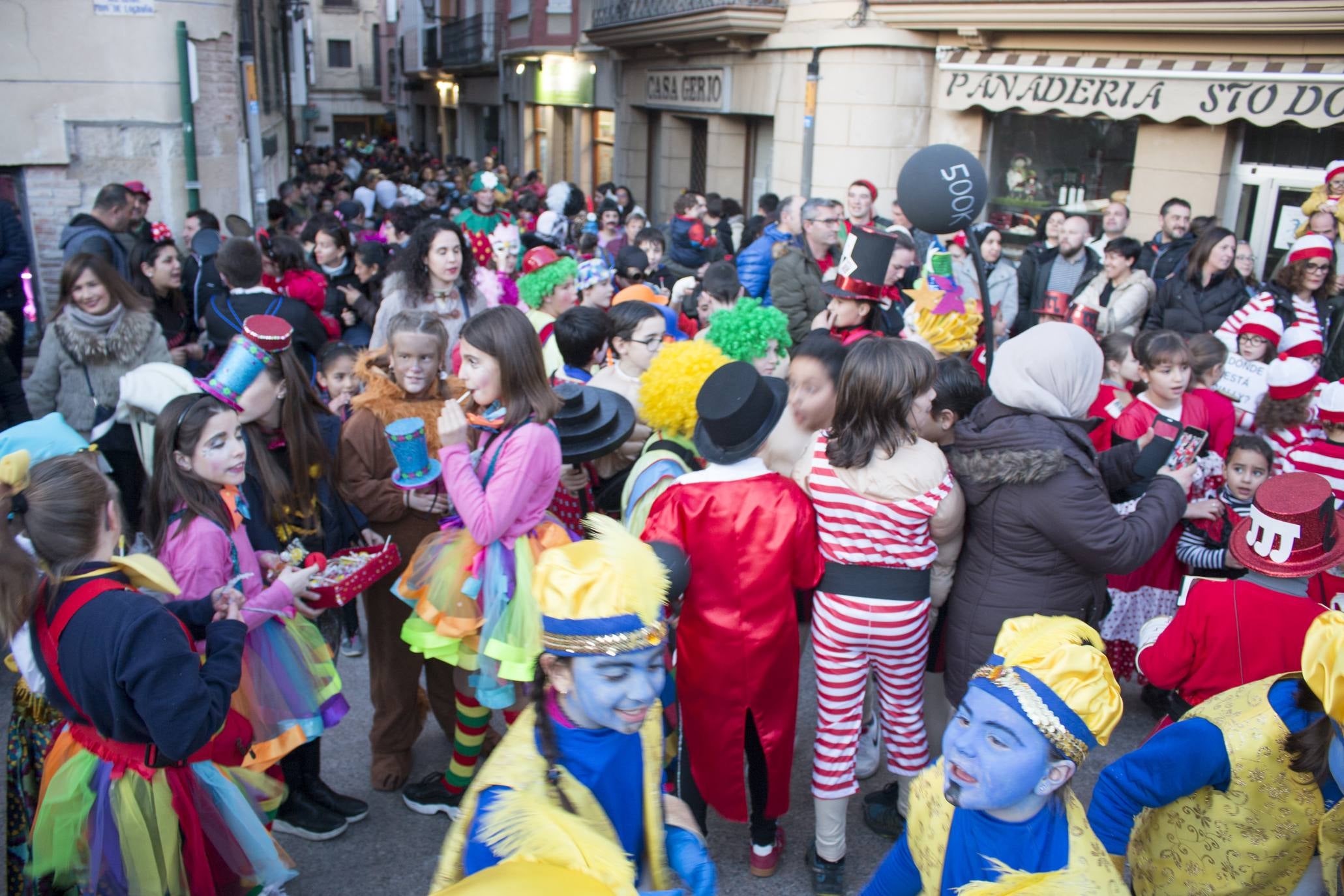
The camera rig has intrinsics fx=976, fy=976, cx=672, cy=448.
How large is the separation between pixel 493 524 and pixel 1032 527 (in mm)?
1657

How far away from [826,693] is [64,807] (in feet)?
7.00

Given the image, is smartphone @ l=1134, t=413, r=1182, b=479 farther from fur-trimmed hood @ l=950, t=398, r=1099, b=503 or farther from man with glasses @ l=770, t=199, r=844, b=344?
man with glasses @ l=770, t=199, r=844, b=344

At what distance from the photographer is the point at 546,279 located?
5422 millimetres

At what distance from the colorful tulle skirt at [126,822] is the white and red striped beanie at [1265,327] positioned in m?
5.41

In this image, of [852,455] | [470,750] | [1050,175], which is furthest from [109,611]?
[1050,175]

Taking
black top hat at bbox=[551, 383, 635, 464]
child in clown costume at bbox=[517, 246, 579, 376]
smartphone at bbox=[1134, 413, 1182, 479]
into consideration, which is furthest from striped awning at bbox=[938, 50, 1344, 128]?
black top hat at bbox=[551, 383, 635, 464]

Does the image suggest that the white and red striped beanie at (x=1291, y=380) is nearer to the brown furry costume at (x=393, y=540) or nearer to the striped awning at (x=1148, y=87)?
the brown furry costume at (x=393, y=540)

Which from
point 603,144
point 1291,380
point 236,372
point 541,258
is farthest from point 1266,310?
point 603,144

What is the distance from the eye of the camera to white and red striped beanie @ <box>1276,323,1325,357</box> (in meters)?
4.96

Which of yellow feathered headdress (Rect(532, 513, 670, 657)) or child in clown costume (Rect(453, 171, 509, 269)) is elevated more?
child in clown costume (Rect(453, 171, 509, 269))

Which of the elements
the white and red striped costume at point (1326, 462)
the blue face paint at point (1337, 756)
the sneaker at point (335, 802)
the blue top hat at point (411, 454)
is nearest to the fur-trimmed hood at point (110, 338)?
the blue top hat at point (411, 454)

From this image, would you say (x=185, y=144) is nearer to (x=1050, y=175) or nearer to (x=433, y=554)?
(x=433, y=554)

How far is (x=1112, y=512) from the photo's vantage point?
2.90 m

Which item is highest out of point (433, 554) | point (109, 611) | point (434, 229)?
point (434, 229)
